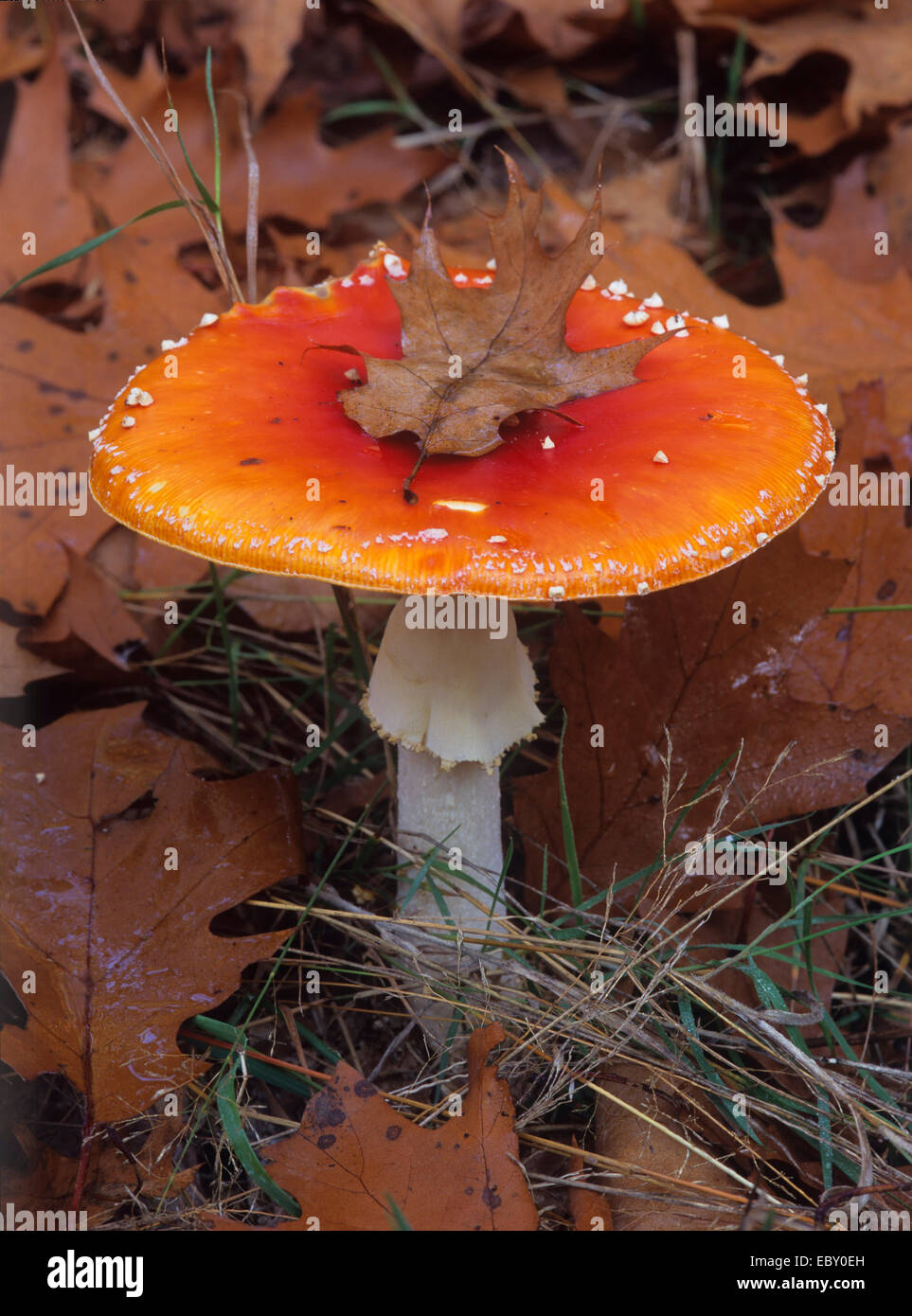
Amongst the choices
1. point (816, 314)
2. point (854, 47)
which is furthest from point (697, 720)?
point (854, 47)

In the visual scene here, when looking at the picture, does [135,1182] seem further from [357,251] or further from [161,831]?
[357,251]

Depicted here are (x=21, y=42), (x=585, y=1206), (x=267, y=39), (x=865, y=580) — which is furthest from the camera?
(x=21, y=42)

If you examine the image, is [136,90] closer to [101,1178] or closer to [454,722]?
[454,722]

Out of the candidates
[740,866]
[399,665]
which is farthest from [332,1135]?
[740,866]

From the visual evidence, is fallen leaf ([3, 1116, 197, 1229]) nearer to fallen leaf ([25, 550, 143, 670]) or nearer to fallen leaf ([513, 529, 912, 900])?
fallen leaf ([513, 529, 912, 900])

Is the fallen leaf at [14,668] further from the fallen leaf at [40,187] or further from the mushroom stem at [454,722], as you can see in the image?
the fallen leaf at [40,187]

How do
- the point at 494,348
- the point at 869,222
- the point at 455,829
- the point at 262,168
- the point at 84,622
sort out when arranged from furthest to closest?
the point at 262,168, the point at 869,222, the point at 84,622, the point at 455,829, the point at 494,348

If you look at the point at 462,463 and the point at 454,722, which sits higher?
the point at 462,463
